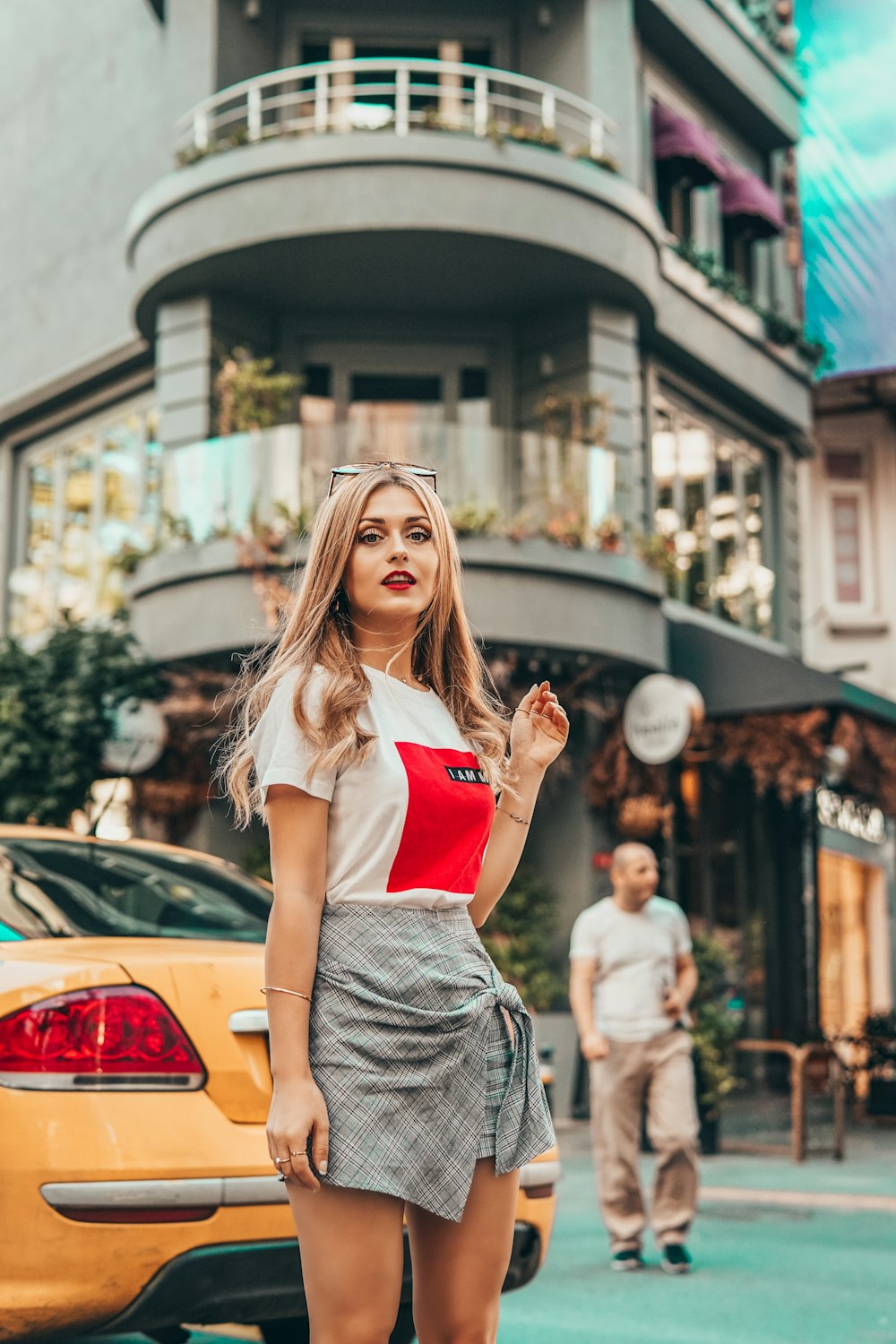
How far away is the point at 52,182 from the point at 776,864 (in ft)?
39.6

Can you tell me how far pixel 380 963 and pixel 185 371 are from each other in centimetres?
1362

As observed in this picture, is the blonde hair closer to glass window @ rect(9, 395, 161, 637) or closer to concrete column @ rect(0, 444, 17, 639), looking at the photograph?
glass window @ rect(9, 395, 161, 637)

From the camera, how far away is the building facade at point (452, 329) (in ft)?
46.4

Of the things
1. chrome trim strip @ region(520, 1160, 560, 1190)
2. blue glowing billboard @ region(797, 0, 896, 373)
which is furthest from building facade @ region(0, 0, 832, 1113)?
chrome trim strip @ region(520, 1160, 560, 1190)

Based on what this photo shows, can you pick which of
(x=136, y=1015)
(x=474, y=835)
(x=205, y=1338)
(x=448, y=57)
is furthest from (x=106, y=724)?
(x=474, y=835)

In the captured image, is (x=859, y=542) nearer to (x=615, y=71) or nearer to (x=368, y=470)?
(x=615, y=71)

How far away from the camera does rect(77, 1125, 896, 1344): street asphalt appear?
5.43 m

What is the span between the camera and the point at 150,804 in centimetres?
1502

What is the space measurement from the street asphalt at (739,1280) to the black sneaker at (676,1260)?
0.05m

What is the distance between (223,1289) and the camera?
11.7ft

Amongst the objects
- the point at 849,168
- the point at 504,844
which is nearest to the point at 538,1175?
the point at 504,844

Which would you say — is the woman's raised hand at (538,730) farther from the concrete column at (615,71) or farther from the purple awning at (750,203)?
the purple awning at (750,203)

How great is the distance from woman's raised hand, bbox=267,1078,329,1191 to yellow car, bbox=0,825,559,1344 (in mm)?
1276

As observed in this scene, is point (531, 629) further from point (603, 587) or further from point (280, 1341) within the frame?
point (280, 1341)
